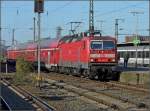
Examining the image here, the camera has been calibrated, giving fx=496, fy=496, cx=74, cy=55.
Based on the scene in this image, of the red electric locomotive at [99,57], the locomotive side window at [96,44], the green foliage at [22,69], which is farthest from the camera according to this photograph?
the locomotive side window at [96,44]

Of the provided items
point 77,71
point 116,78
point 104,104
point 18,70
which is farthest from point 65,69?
point 104,104

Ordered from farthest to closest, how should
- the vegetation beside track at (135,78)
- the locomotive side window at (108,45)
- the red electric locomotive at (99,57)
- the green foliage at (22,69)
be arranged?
the locomotive side window at (108,45), the red electric locomotive at (99,57), the green foliage at (22,69), the vegetation beside track at (135,78)

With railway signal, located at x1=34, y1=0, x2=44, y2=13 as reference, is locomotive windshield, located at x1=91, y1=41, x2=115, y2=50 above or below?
below

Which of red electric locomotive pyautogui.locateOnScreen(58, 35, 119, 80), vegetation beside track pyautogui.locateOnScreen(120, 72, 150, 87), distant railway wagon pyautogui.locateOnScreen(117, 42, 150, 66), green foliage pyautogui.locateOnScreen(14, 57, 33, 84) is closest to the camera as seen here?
vegetation beside track pyautogui.locateOnScreen(120, 72, 150, 87)

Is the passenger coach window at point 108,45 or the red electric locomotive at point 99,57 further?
the passenger coach window at point 108,45

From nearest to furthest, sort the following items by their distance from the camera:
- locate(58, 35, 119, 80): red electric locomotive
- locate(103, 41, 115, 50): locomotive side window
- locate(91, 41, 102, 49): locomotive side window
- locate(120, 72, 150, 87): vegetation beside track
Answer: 1. locate(120, 72, 150, 87): vegetation beside track
2. locate(58, 35, 119, 80): red electric locomotive
3. locate(91, 41, 102, 49): locomotive side window
4. locate(103, 41, 115, 50): locomotive side window

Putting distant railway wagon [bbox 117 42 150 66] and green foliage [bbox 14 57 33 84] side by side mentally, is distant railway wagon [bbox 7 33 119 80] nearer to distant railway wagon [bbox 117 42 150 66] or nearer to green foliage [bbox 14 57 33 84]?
green foliage [bbox 14 57 33 84]

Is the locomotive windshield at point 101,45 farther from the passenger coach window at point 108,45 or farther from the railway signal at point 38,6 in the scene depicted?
the railway signal at point 38,6

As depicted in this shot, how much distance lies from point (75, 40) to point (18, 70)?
7804 mm

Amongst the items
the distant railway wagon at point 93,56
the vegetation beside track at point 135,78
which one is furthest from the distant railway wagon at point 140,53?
the vegetation beside track at point 135,78

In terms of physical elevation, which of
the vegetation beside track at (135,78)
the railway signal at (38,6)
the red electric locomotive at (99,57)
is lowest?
the vegetation beside track at (135,78)

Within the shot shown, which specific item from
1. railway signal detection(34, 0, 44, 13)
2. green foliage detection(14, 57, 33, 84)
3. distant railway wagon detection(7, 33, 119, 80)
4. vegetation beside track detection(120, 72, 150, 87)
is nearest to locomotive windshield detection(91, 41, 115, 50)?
distant railway wagon detection(7, 33, 119, 80)

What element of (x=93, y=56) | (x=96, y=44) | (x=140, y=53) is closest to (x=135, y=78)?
(x=93, y=56)

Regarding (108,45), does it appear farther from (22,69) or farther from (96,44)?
(22,69)
